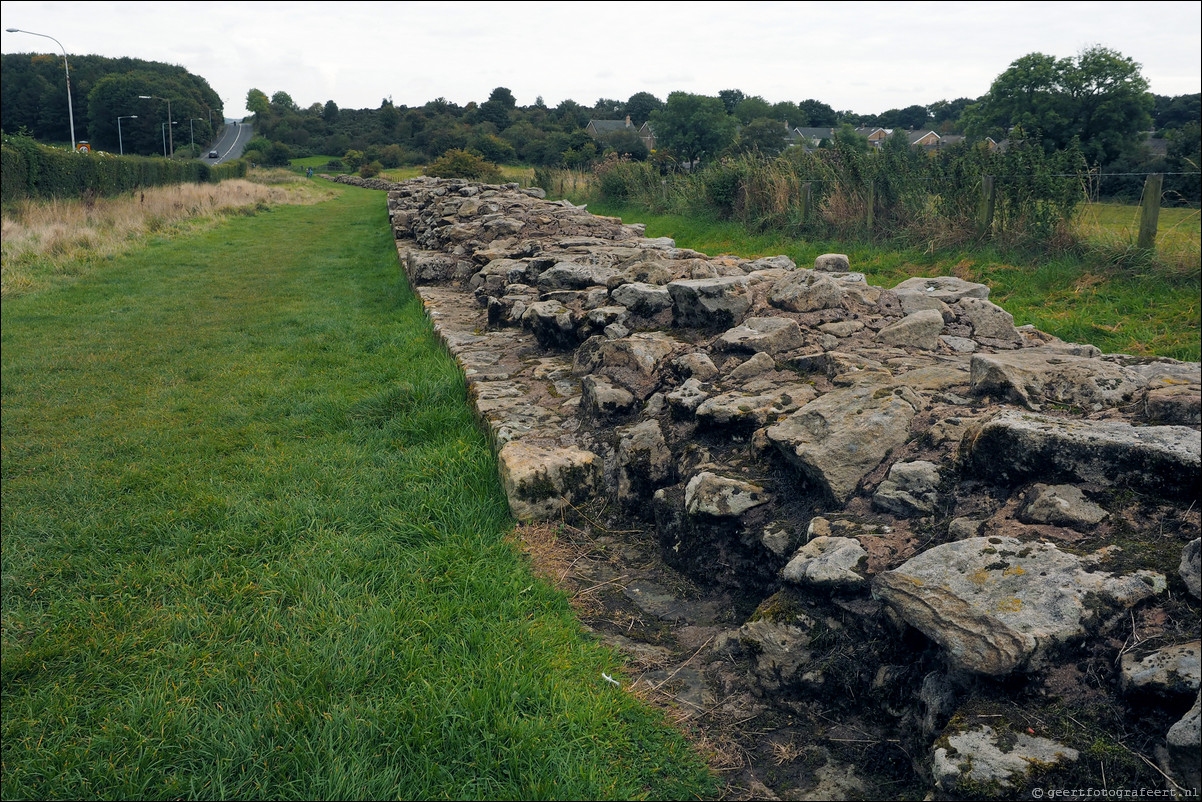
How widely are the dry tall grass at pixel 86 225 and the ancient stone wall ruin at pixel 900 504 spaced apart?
30.6 ft

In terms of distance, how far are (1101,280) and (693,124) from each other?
49329 millimetres

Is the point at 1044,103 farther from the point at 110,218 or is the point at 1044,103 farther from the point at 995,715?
the point at 995,715

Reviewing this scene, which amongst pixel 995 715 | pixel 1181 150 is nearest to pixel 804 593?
pixel 995 715

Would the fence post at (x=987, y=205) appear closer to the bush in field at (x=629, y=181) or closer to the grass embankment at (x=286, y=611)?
the grass embankment at (x=286, y=611)

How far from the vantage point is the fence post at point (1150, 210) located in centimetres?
737

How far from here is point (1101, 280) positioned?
23.7 feet

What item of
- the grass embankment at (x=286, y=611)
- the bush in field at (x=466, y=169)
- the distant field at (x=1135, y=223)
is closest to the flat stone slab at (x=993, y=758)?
the grass embankment at (x=286, y=611)

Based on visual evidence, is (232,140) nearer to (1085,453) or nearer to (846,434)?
(846,434)

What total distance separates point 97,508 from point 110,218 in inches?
646

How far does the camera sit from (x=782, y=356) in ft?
12.0

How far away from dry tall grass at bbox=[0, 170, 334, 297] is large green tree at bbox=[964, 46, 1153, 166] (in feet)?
109

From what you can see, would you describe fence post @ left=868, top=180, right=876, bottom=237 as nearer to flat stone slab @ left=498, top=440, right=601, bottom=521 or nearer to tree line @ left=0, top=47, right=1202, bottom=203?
tree line @ left=0, top=47, right=1202, bottom=203

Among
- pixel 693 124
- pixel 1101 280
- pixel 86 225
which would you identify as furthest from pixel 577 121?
pixel 1101 280

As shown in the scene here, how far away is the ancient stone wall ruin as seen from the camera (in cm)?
175
